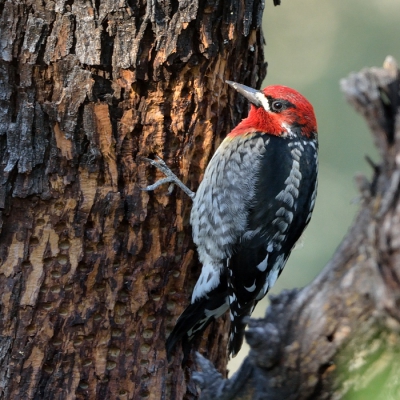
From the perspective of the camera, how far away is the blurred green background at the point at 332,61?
19.3ft

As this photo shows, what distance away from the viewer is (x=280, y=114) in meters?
3.23

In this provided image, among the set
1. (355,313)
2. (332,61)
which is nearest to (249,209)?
(355,313)

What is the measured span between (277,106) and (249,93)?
383mm

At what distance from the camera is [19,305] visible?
2.50 m

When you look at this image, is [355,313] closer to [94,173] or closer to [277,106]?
[94,173]

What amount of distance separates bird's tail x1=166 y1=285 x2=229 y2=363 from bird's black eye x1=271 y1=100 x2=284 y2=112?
0.97 meters

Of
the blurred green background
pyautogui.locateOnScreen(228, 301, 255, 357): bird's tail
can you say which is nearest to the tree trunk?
pyautogui.locateOnScreen(228, 301, 255, 357): bird's tail

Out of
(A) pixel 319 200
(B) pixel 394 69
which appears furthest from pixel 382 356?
(A) pixel 319 200

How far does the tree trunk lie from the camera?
2.46 m

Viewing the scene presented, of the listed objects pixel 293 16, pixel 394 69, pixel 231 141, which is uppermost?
pixel 293 16

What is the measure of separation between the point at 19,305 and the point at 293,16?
4544 mm

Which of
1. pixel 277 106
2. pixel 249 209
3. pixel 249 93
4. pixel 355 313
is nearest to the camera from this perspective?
pixel 355 313

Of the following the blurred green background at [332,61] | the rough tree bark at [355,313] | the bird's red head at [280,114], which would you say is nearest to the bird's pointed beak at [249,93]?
the bird's red head at [280,114]

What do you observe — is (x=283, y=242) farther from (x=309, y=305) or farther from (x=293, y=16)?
(x=293, y=16)
